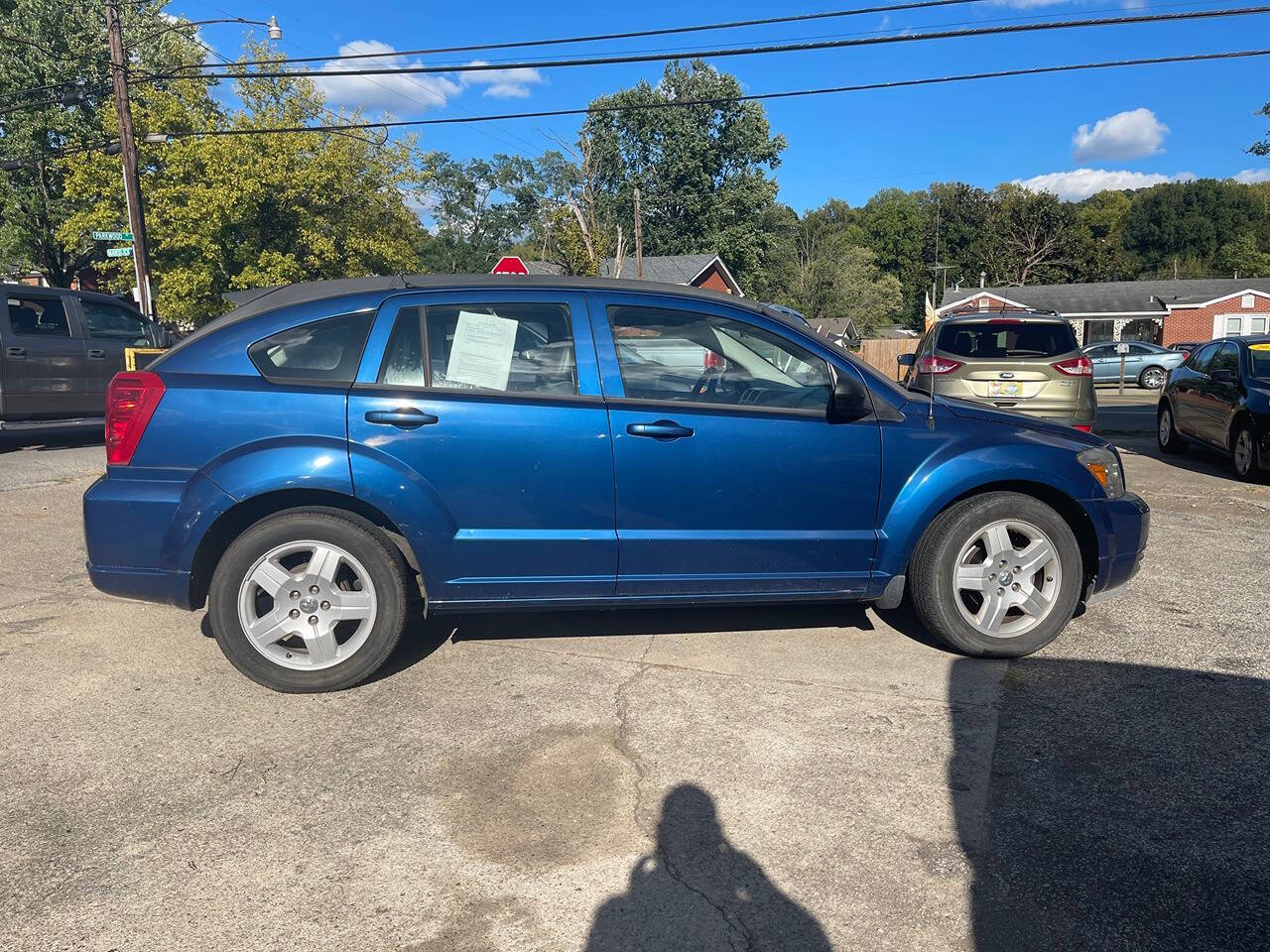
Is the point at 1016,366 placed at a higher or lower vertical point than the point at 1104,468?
higher

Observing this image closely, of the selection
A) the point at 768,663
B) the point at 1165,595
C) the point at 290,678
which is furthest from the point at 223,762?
the point at 1165,595

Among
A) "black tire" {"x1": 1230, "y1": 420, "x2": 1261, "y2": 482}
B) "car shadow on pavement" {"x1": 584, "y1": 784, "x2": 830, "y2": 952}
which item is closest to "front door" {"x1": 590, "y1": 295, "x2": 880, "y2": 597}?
"car shadow on pavement" {"x1": 584, "y1": 784, "x2": 830, "y2": 952}

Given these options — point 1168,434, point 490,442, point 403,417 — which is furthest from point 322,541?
point 1168,434

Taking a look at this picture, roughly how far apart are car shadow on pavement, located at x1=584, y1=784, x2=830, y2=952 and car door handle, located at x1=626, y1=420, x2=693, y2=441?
172cm

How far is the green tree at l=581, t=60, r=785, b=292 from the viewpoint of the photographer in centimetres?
6456

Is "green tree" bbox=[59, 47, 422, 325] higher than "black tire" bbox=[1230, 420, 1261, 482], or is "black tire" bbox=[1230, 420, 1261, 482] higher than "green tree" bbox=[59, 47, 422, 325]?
"green tree" bbox=[59, 47, 422, 325]

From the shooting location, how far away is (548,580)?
13.7 feet

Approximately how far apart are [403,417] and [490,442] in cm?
39

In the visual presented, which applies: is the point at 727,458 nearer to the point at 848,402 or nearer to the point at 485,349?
the point at 848,402

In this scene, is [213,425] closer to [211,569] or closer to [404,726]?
[211,569]

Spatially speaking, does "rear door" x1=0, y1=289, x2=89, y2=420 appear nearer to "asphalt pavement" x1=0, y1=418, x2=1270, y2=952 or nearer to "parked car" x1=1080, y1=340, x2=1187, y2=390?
"asphalt pavement" x1=0, y1=418, x2=1270, y2=952

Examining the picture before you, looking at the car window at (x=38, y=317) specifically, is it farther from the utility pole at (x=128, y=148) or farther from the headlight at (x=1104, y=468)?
the headlight at (x=1104, y=468)

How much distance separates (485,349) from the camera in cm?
419

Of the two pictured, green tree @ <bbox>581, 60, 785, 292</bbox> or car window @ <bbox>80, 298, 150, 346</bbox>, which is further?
green tree @ <bbox>581, 60, 785, 292</bbox>
